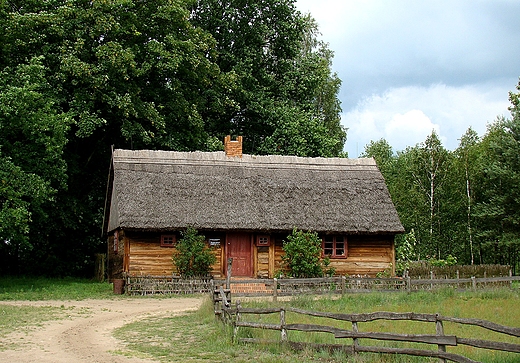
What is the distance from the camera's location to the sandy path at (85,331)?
13.2 m

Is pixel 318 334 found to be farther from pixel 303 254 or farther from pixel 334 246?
pixel 334 246

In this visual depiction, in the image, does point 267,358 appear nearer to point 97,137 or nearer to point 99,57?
point 99,57

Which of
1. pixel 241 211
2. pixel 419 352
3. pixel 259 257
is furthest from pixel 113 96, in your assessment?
pixel 419 352

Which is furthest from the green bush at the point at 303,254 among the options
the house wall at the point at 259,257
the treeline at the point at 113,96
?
the treeline at the point at 113,96

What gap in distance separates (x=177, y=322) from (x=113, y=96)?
19128 millimetres

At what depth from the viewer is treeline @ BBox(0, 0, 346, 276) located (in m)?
28.7

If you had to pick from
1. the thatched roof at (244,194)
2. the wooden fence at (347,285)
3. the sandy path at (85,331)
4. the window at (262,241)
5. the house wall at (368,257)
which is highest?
the thatched roof at (244,194)

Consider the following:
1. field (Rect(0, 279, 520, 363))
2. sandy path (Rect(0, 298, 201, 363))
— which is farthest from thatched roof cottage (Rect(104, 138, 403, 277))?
sandy path (Rect(0, 298, 201, 363))

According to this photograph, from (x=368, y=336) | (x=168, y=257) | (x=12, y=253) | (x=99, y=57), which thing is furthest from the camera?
(x=12, y=253)

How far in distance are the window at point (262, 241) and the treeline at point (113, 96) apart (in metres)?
8.78

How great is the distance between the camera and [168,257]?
2975 centimetres

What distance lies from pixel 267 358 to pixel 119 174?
1940 cm

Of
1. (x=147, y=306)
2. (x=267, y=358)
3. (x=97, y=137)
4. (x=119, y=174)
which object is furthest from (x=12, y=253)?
(x=267, y=358)

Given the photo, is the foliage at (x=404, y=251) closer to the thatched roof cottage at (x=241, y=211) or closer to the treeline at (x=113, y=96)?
the thatched roof cottage at (x=241, y=211)
